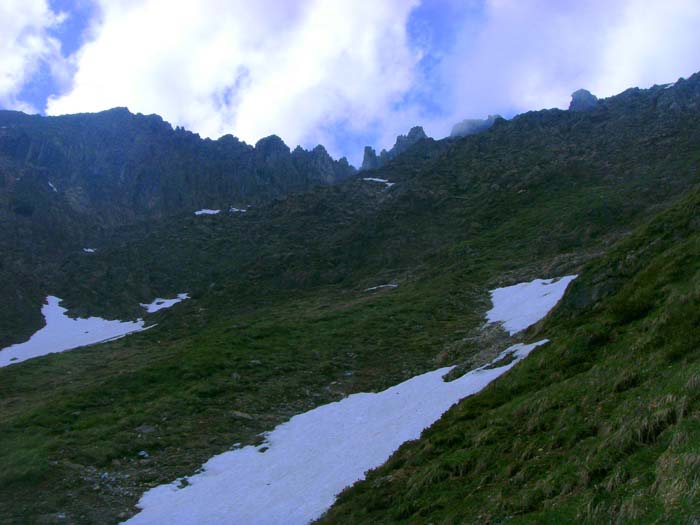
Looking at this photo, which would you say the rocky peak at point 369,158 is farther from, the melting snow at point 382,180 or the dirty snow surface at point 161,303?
the dirty snow surface at point 161,303

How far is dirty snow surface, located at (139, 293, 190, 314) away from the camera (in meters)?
91.3

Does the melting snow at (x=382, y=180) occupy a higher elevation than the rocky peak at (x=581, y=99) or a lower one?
lower

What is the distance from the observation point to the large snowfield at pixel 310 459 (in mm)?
18250

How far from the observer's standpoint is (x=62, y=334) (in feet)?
267

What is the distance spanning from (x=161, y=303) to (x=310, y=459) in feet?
261

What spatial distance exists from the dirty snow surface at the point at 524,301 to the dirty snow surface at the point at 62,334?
172ft

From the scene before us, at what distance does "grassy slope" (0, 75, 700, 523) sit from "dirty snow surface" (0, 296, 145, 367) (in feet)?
18.7

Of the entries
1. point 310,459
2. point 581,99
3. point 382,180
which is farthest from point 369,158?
point 310,459

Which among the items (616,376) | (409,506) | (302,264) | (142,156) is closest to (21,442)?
(409,506)

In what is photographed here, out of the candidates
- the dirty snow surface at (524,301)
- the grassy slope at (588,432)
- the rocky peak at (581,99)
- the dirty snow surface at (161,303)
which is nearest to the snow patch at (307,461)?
the grassy slope at (588,432)

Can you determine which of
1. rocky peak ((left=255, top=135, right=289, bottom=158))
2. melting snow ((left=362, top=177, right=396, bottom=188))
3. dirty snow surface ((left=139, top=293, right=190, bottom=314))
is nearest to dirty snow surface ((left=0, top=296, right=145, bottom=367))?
dirty snow surface ((left=139, top=293, right=190, bottom=314))

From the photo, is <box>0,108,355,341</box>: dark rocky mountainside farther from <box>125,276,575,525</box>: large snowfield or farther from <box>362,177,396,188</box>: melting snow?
<box>125,276,575,525</box>: large snowfield

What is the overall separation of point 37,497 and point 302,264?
67545 mm

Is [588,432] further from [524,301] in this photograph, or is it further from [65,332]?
[65,332]
